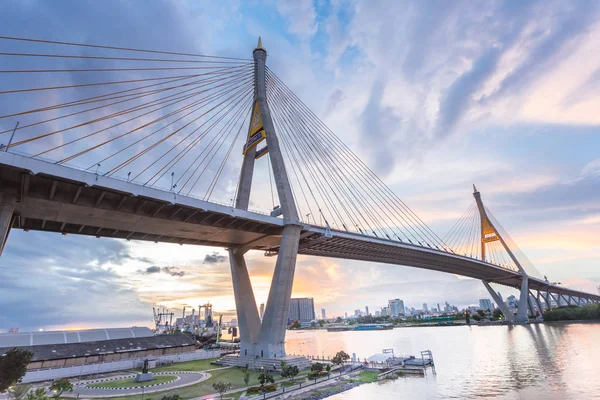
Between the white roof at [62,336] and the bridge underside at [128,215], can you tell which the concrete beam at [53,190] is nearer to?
A: the bridge underside at [128,215]

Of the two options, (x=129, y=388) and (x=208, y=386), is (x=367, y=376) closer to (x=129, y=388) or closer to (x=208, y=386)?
(x=208, y=386)

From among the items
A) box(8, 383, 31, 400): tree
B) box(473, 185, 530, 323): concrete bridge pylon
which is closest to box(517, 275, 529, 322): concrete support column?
box(473, 185, 530, 323): concrete bridge pylon

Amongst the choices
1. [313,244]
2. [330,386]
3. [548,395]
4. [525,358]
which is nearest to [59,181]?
[330,386]

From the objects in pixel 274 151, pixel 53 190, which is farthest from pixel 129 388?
pixel 274 151

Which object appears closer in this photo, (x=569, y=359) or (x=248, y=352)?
(x=569, y=359)

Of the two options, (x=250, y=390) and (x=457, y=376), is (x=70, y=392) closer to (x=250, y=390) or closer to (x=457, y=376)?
(x=250, y=390)

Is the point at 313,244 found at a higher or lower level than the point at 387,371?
higher

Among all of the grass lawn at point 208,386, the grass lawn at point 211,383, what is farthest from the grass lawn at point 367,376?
the grass lawn at point 208,386

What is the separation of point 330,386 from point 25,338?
127 ft

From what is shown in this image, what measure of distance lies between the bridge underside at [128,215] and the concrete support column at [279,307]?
3419 mm

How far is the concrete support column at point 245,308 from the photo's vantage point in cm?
3503

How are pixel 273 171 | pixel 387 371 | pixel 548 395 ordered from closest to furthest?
1. pixel 548 395
2. pixel 387 371
3. pixel 273 171

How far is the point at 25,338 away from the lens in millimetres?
37438

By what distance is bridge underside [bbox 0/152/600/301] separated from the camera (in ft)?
66.5
